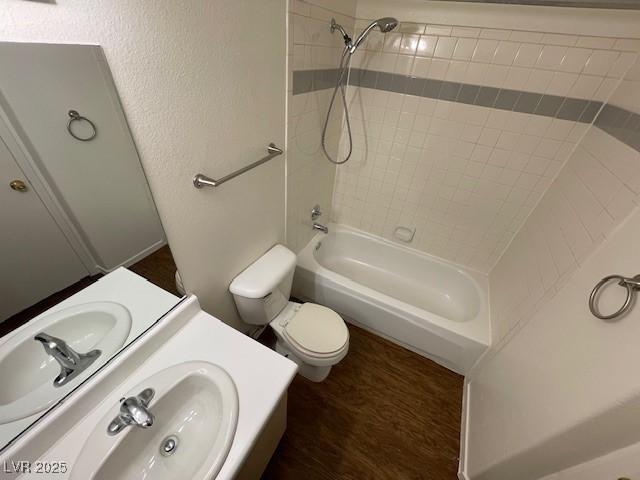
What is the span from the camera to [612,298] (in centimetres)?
74

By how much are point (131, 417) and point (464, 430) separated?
4.88 feet

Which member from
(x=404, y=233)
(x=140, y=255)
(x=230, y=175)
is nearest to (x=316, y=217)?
(x=404, y=233)

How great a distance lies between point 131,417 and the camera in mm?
625

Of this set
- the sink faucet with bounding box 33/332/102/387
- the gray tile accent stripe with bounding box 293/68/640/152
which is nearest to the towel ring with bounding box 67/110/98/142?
the sink faucet with bounding box 33/332/102/387

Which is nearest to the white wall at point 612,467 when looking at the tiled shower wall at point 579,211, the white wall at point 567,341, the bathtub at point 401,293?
the white wall at point 567,341

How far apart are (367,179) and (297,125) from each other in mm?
837

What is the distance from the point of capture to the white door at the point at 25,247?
537mm

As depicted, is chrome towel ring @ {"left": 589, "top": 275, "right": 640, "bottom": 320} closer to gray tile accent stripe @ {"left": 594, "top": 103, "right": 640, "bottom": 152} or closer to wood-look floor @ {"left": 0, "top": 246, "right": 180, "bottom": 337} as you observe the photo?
gray tile accent stripe @ {"left": 594, "top": 103, "right": 640, "bottom": 152}

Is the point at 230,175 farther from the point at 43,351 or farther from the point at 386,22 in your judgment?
the point at 386,22

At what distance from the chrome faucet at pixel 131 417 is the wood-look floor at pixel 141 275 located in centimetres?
30

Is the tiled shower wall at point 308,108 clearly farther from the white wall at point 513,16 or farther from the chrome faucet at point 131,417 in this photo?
the chrome faucet at point 131,417

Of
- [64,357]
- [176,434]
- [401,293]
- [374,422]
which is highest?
[64,357]

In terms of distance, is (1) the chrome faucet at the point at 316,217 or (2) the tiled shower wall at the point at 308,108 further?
(1) the chrome faucet at the point at 316,217

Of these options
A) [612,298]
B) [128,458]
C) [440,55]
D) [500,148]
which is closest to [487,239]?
[500,148]
